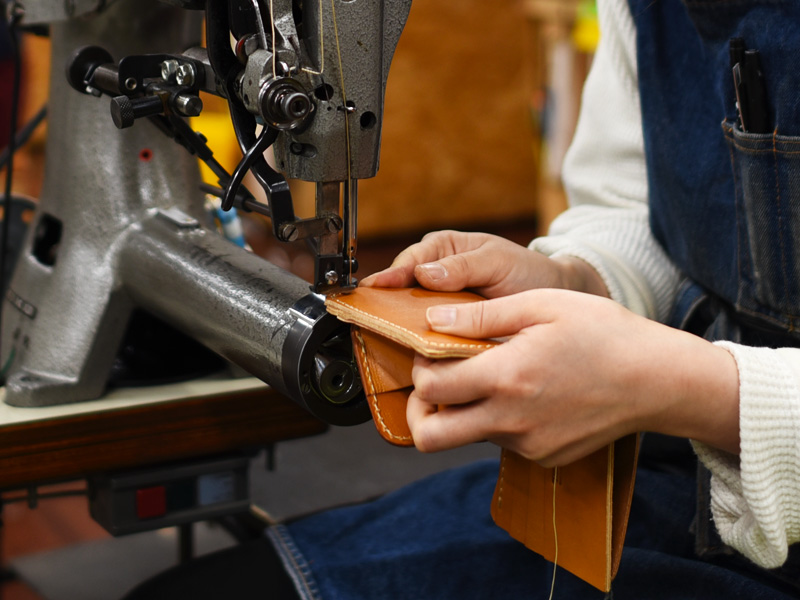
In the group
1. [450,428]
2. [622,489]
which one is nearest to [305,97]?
[450,428]

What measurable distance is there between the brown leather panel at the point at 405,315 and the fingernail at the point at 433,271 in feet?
0.04

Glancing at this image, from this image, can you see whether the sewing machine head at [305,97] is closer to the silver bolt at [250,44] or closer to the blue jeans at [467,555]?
the silver bolt at [250,44]

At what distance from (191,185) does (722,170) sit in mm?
515

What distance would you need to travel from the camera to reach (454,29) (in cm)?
407

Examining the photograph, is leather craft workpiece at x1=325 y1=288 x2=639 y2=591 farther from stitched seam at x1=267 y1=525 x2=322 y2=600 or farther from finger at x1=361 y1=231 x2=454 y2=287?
stitched seam at x1=267 y1=525 x2=322 y2=600

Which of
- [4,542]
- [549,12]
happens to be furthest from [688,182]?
[549,12]

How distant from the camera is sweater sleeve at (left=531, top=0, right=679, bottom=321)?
Answer: 2.86 feet

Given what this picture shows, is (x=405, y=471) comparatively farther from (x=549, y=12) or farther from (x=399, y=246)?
(x=399, y=246)

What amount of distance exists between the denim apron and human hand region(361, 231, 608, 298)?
0.43ft

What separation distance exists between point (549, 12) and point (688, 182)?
2197mm

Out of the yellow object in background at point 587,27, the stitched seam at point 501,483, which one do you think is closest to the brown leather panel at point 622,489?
the stitched seam at point 501,483

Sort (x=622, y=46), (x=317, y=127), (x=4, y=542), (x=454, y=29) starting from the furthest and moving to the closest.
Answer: (x=454, y=29) < (x=4, y=542) < (x=622, y=46) < (x=317, y=127)

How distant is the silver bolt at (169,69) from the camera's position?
2.27 ft

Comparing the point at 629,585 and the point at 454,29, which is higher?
the point at 454,29
